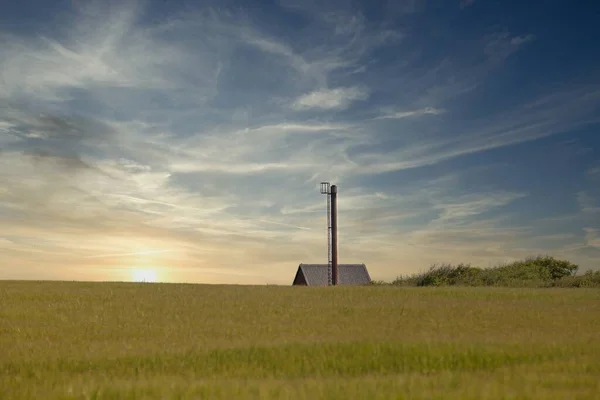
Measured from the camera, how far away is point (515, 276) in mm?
37906

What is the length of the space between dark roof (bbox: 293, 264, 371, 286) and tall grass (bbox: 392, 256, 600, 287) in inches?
618

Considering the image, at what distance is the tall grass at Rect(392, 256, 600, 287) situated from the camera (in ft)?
115

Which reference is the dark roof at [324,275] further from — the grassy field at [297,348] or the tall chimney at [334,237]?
the grassy field at [297,348]

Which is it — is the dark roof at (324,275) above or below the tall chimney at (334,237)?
below

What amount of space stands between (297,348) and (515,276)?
30286 millimetres

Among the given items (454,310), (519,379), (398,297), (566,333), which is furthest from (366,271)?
(519,379)

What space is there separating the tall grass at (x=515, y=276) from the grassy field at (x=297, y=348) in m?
15.4

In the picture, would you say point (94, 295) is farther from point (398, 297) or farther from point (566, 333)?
point (566, 333)

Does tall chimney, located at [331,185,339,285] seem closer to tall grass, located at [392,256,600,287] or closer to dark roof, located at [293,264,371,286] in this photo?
dark roof, located at [293,264,371,286]

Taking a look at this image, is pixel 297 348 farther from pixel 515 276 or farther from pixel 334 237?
pixel 334 237

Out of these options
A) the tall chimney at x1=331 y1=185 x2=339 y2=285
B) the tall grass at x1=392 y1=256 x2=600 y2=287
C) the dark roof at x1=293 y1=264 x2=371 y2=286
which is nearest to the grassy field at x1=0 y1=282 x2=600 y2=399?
the tall grass at x1=392 y1=256 x2=600 y2=287

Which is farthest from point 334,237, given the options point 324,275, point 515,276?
point 515,276

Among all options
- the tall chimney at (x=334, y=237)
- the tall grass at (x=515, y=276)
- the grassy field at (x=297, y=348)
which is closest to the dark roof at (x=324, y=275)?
the tall chimney at (x=334, y=237)

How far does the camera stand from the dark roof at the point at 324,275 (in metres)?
55.6
